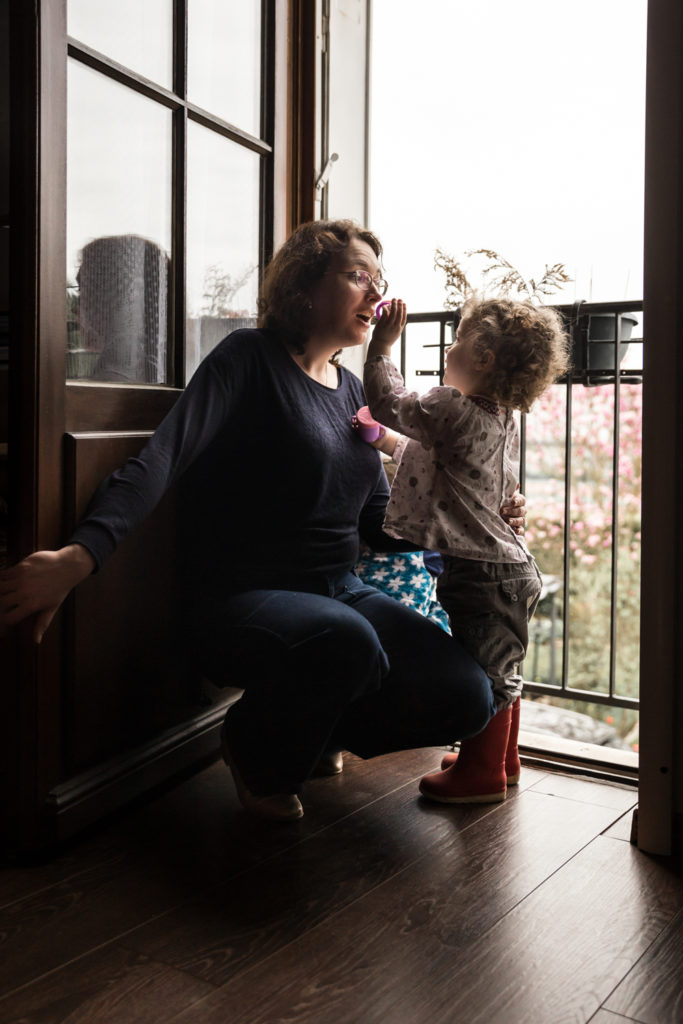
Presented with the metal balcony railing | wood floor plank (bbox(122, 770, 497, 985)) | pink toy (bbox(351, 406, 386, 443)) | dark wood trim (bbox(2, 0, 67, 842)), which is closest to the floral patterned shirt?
pink toy (bbox(351, 406, 386, 443))

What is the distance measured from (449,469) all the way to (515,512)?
187mm

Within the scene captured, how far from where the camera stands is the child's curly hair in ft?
5.83

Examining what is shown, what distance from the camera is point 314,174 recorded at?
7.54 ft

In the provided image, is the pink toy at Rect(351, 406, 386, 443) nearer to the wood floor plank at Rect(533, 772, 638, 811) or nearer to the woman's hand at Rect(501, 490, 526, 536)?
the woman's hand at Rect(501, 490, 526, 536)

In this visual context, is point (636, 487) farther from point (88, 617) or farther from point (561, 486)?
point (88, 617)

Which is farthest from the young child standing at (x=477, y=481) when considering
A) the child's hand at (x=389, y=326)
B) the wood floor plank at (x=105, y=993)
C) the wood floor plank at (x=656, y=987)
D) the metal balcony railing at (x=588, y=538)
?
the metal balcony railing at (x=588, y=538)

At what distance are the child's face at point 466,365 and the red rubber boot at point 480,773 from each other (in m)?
0.69

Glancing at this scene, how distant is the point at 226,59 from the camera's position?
6.61 ft

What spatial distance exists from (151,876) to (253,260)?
1416mm

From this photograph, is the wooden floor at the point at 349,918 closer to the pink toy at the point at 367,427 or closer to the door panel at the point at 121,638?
the door panel at the point at 121,638

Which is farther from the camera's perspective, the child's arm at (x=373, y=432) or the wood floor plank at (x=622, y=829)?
the child's arm at (x=373, y=432)

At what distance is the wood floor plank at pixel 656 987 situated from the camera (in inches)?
44.8

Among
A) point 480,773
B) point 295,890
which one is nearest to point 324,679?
point 295,890

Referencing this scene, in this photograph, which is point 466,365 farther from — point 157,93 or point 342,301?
point 157,93
